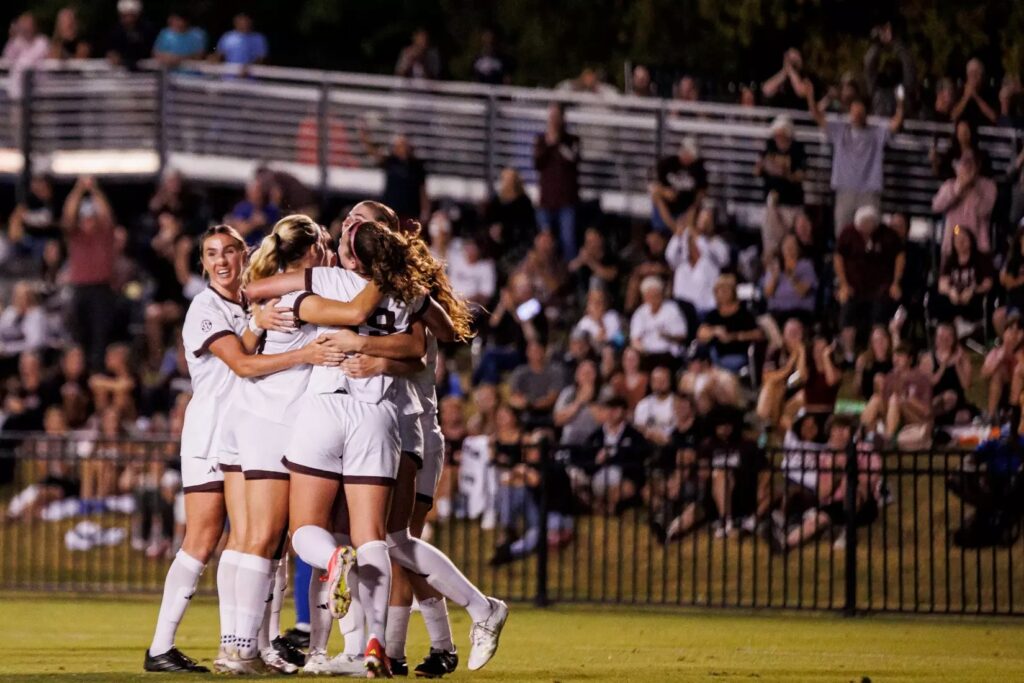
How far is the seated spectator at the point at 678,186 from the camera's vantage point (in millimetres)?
21672

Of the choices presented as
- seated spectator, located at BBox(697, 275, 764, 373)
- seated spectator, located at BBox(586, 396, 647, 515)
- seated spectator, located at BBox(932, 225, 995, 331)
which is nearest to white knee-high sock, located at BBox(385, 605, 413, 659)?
seated spectator, located at BBox(586, 396, 647, 515)

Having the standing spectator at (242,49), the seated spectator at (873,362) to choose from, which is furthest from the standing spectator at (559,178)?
the standing spectator at (242,49)

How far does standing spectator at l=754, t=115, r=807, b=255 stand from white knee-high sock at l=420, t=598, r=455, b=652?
11.5m

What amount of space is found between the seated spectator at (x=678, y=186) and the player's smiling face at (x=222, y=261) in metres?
11.7

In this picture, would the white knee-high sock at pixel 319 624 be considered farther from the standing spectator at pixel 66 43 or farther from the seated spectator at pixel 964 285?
the standing spectator at pixel 66 43

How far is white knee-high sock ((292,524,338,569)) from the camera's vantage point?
921 cm

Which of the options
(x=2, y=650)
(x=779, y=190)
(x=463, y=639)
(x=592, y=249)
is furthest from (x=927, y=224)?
(x=2, y=650)

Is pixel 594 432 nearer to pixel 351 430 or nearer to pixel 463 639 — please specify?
pixel 463 639

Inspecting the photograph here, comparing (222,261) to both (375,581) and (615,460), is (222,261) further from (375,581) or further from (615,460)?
(615,460)

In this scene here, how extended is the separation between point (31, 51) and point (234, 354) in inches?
718

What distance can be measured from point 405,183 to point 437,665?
13.8 metres

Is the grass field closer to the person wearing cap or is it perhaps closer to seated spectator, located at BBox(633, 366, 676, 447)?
seated spectator, located at BBox(633, 366, 676, 447)

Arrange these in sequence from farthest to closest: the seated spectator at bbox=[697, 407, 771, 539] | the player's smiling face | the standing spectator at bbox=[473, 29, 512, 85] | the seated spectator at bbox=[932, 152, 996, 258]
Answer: the standing spectator at bbox=[473, 29, 512, 85]
the seated spectator at bbox=[932, 152, 996, 258]
the seated spectator at bbox=[697, 407, 771, 539]
the player's smiling face

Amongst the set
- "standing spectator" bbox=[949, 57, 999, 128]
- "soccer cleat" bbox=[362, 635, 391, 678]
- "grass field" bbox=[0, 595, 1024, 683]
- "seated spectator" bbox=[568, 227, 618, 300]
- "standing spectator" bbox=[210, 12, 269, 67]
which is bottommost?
"grass field" bbox=[0, 595, 1024, 683]
